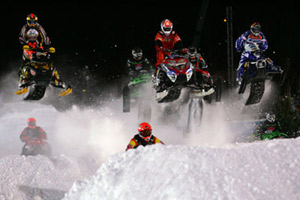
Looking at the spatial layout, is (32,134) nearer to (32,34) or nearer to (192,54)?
(32,34)

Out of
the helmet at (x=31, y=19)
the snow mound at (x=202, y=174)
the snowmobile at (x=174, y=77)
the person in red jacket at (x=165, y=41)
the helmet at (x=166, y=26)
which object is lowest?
the snow mound at (x=202, y=174)

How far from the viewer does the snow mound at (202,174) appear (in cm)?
538

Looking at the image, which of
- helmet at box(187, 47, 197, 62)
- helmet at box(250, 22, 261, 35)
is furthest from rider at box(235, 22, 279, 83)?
helmet at box(187, 47, 197, 62)

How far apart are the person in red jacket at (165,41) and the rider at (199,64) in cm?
71

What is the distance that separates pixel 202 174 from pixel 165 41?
506cm

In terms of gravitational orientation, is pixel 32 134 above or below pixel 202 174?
below

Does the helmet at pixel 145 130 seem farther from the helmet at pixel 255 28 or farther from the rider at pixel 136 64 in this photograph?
the helmet at pixel 255 28

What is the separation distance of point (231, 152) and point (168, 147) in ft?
3.39

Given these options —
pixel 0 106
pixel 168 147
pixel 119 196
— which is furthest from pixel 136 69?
pixel 0 106

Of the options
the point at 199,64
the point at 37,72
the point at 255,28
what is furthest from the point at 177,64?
the point at 37,72

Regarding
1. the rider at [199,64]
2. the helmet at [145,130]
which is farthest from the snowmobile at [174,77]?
the helmet at [145,130]

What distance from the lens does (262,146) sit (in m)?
6.82

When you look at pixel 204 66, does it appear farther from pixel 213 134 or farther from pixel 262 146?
pixel 213 134

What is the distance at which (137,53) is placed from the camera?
1125 centimetres
